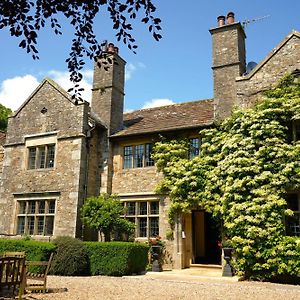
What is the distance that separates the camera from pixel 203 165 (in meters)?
13.7

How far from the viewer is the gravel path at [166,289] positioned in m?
8.27

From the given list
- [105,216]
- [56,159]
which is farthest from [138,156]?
[56,159]

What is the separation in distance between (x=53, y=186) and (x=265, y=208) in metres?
8.81

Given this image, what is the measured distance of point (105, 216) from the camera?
44.9 ft

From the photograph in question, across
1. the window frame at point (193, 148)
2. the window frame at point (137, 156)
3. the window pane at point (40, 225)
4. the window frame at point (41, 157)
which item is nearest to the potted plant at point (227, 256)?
the window frame at point (193, 148)

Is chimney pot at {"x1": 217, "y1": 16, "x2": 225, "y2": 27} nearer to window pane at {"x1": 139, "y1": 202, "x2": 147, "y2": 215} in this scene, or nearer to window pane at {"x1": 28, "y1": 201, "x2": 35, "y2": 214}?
window pane at {"x1": 139, "y1": 202, "x2": 147, "y2": 215}

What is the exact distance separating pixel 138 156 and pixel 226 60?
549cm

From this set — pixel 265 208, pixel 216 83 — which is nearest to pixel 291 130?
pixel 265 208

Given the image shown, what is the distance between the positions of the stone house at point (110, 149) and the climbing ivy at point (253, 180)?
37.6 inches

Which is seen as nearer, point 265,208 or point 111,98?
point 265,208

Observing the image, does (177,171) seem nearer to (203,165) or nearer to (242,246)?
(203,165)

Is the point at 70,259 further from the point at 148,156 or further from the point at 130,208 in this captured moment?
the point at 148,156

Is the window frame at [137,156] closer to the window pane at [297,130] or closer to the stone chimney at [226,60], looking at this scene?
the stone chimney at [226,60]

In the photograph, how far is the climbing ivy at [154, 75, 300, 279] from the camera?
11.1 metres
